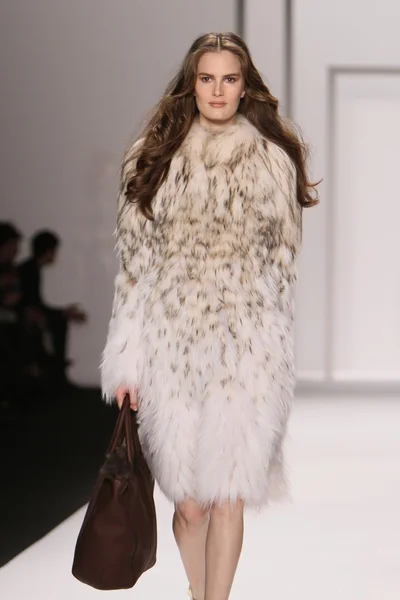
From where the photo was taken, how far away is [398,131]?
27.6ft

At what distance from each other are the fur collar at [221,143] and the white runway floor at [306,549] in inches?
36.8

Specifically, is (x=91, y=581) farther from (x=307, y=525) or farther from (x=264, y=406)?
(x=307, y=525)

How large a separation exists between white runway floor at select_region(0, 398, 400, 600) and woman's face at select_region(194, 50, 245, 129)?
104cm

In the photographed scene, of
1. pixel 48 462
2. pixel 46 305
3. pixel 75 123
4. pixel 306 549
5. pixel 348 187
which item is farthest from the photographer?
pixel 348 187

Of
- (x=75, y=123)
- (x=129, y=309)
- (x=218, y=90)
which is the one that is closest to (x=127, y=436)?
(x=129, y=309)

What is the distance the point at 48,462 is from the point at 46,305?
2.08 feet

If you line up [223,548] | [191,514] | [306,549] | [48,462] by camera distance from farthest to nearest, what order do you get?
1. [48,462]
2. [306,549]
3. [191,514]
4. [223,548]

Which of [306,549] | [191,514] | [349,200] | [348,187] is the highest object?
[348,187]

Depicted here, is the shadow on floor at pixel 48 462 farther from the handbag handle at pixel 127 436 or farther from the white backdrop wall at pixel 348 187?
the white backdrop wall at pixel 348 187

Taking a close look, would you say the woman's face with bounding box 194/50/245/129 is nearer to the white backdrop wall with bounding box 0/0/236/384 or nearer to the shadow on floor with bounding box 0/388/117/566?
the white backdrop wall with bounding box 0/0/236/384

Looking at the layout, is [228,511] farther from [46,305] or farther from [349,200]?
[349,200]

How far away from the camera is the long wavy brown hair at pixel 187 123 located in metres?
2.50

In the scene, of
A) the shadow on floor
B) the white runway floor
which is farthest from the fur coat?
the shadow on floor

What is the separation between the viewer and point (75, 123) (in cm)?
384
